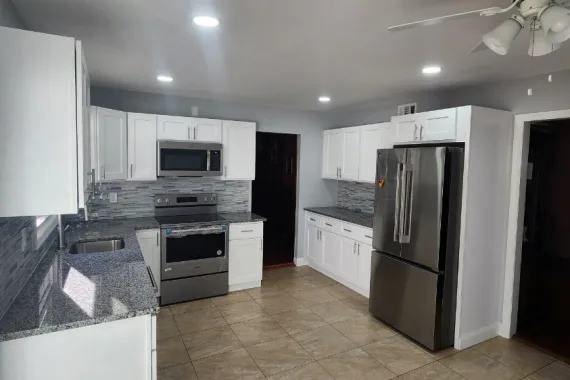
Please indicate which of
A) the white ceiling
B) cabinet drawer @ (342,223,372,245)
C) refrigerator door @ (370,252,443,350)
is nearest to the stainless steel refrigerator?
refrigerator door @ (370,252,443,350)

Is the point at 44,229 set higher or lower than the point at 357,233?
higher

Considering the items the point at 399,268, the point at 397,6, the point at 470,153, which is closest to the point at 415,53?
the point at 397,6

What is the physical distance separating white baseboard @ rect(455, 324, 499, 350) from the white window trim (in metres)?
3.48

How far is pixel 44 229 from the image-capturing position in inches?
103

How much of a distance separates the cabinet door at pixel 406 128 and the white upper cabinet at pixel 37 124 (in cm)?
289

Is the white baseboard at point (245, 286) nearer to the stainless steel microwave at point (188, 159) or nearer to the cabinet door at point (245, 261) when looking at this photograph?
the cabinet door at point (245, 261)

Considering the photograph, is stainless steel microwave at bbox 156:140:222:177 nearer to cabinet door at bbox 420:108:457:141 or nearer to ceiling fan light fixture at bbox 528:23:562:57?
cabinet door at bbox 420:108:457:141

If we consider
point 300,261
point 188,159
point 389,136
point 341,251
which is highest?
point 389,136

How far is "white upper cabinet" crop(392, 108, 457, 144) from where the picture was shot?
121 inches

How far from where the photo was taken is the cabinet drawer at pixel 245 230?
4238 mm

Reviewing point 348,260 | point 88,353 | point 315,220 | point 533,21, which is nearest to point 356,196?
point 315,220

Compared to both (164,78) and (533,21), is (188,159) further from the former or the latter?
(533,21)

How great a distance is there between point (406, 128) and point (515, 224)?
134cm

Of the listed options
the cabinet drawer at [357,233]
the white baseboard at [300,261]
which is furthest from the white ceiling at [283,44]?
the white baseboard at [300,261]
